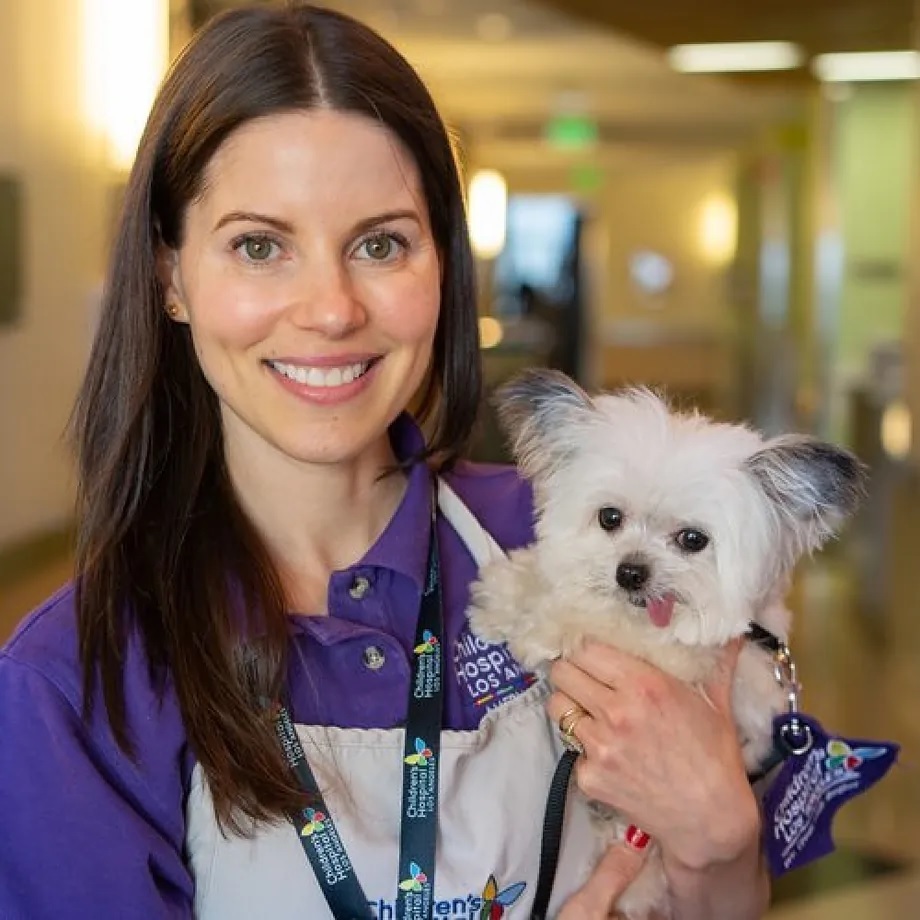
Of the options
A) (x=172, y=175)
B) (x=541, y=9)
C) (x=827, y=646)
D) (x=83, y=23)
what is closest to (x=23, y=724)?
(x=172, y=175)

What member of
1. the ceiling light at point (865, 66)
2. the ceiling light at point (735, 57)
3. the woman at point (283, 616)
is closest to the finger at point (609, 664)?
the woman at point (283, 616)

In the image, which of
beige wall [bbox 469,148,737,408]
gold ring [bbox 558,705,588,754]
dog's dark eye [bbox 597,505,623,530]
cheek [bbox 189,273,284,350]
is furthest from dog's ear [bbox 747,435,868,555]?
A: beige wall [bbox 469,148,737,408]

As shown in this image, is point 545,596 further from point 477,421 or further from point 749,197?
point 749,197

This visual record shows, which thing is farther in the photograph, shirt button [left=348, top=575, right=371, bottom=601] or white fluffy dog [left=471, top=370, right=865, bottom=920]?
white fluffy dog [left=471, top=370, right=865, bottom=920]

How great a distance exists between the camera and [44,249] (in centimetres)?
494

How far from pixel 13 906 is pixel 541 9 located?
860 centimetres

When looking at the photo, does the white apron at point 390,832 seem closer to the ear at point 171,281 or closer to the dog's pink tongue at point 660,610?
the dog's pink tongue at point 660,610

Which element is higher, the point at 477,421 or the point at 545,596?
the point at 477,421

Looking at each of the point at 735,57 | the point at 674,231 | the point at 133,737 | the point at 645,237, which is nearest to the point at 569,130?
the point at 674,231

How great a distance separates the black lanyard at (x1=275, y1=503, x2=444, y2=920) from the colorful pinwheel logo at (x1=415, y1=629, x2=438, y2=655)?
2 cm

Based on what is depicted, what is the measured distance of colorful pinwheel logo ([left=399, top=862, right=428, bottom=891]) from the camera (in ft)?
4.51

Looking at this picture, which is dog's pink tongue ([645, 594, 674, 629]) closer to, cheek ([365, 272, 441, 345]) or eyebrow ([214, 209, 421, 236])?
cheek ([365, 272, 441, 345])

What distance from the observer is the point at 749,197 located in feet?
56.5

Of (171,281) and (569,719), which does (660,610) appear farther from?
(171,281)
